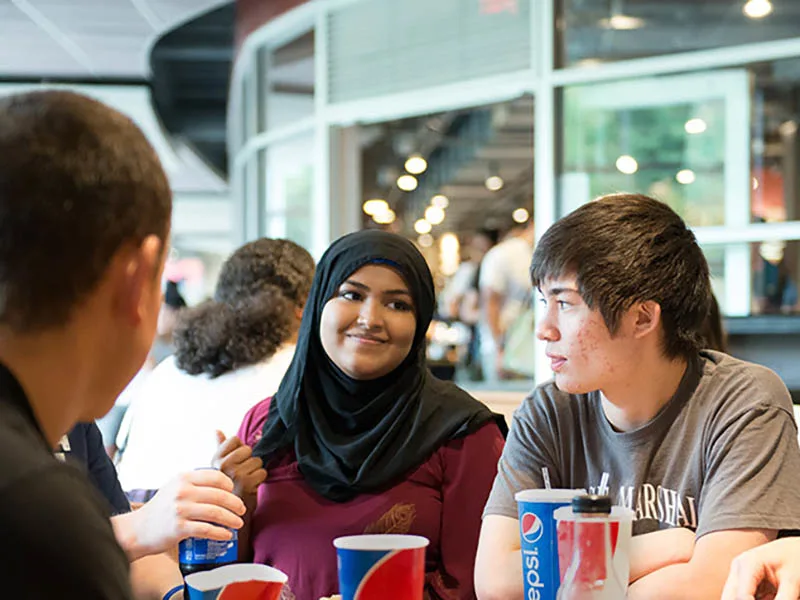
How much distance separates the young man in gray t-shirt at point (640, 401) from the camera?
156cm

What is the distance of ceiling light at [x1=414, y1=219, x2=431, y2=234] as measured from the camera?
62.4 feet

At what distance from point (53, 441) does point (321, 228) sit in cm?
576

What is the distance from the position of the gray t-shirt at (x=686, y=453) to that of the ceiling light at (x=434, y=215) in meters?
16.2

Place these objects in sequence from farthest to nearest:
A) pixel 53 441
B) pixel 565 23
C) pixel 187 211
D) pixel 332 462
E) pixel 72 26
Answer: pixel 187 211
pixel 72 26
pixel 565 23
pixel 332 462
pixel 53 441

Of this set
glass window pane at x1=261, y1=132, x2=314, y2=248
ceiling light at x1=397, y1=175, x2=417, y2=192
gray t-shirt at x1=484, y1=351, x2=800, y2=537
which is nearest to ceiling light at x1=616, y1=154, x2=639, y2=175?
glass window pane at x1=261, y1=132, x2=314, y2=248

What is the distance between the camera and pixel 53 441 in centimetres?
88

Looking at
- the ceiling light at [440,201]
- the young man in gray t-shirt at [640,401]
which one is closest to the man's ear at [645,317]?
the young man in gray t-shirt at [640,401]

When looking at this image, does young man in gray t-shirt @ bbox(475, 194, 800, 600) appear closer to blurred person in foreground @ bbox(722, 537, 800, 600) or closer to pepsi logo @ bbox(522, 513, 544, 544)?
blurred person in foreground @ bbox(722, 537, 800, 600)

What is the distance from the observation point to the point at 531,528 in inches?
48.4

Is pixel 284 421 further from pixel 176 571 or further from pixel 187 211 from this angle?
pixel 187 211

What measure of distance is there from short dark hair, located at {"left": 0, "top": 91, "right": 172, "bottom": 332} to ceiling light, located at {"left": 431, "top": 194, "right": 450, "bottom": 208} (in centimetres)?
1619

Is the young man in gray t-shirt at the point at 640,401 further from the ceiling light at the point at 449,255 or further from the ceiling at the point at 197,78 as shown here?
→ the ceiling light at the point at 449,255

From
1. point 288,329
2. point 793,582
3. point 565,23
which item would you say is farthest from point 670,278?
point 565,23

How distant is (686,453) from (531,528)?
0.51m
